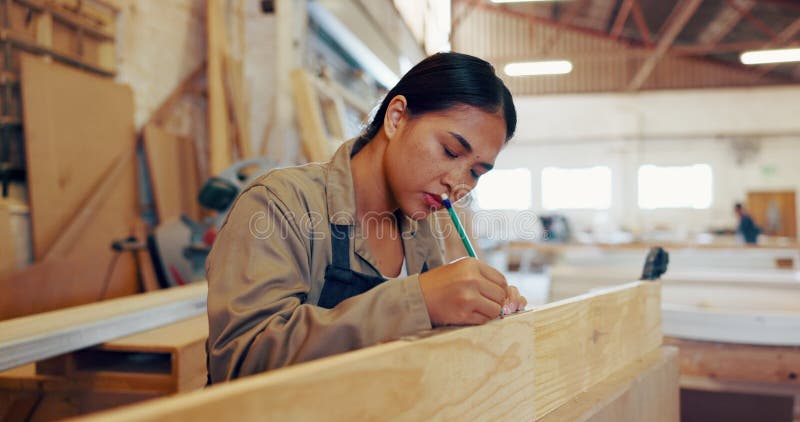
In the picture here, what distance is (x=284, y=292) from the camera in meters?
0.85

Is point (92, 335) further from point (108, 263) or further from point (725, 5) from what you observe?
point (725, 5)

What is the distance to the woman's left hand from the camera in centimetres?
93

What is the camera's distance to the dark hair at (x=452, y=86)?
3.52 ft

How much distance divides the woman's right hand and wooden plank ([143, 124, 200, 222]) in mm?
2960

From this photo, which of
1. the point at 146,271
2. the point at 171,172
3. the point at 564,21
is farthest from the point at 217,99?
the point at 564,21

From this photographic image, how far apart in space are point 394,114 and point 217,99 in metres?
2.79

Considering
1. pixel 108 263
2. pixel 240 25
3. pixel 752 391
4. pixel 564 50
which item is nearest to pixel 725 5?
pixel 564 50

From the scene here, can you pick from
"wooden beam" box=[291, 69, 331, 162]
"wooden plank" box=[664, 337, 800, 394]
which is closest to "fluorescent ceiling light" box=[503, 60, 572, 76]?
"wooden beam" box=[291, 69, 331, 162]

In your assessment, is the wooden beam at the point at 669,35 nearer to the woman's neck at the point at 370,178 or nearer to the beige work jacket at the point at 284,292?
the woman's neck at the point at 370,178

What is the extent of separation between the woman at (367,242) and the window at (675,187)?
1268 centimetres

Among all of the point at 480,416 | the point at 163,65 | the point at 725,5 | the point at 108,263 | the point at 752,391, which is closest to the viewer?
the point at 480,416

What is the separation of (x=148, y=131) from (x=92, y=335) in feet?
7.45

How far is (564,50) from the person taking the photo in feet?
42.1

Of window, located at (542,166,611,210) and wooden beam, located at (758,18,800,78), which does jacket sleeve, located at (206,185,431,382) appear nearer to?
wooden beam, located at (758,18,800,78)
